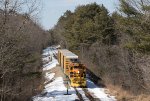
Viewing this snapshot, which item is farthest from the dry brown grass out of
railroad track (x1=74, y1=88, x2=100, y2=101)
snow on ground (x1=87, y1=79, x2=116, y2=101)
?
railroad track (x1=74, y1=88, x2=100, y2=101)

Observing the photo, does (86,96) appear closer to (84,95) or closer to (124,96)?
(84,95)

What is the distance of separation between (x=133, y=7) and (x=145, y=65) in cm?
588

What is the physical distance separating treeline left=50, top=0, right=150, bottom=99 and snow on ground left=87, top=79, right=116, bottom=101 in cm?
337

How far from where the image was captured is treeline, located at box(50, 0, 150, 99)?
3130cm

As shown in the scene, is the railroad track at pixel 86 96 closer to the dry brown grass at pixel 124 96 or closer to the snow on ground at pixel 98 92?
the snow on ground at pixel 98 92

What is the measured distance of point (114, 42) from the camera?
65875 mm

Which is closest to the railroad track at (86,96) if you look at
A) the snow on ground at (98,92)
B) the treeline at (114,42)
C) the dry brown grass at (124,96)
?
the snow on ground at (98,92)

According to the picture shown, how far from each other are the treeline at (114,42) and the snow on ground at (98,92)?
3372 millimetres

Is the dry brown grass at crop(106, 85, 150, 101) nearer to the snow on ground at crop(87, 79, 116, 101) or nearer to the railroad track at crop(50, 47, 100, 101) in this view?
the snow on ground at crop(87, 79, 116, 101)

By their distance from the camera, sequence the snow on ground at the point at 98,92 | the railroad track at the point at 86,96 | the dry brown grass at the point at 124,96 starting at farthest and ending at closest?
the snow on ground at the point at 98,92
the railroad track at the point at 86,96
the dry brown grass at the point at 124,96

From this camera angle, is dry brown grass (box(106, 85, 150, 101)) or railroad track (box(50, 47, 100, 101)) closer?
dry brown grass (box(106, 85, 150, 101))

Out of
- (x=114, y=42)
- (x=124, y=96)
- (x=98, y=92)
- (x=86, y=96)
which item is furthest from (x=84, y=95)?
(x=114, y=42)

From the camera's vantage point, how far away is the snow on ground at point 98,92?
30328 mm

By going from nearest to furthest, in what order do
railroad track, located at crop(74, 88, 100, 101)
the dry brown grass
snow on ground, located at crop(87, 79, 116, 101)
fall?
the dry brown grass
railroad track, located at crop(74, 88, 100, 101)
snow on ground, located at crop(87, 79, 116, 101)
